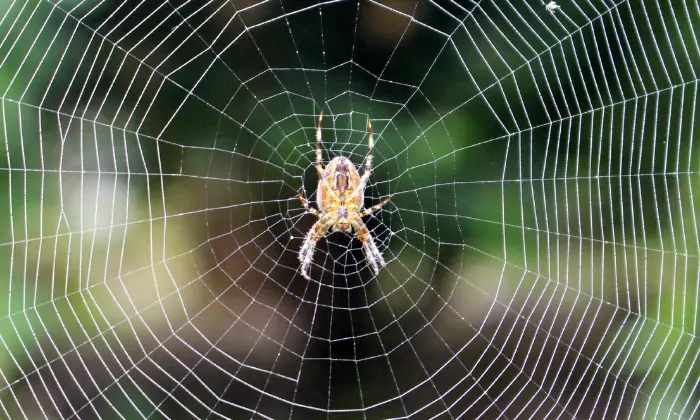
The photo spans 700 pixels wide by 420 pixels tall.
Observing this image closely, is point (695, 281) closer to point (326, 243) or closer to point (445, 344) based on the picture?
point (445, 344)

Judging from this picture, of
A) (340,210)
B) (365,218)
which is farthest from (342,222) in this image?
(365,218)

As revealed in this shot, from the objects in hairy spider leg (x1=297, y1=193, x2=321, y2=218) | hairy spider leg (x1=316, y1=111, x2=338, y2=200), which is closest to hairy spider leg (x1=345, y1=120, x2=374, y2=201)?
hairy spider leg (x1=316, y1=111, x2=338, y2=200)

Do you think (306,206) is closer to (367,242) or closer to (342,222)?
(342,222)

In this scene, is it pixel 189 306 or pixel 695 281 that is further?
pixel 189 306

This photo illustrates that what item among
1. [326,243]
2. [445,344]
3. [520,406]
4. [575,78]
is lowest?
[520,406]

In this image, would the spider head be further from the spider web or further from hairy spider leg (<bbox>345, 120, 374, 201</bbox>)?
the spider web

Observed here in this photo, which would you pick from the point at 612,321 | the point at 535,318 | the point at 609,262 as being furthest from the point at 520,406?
the point at 609,262
